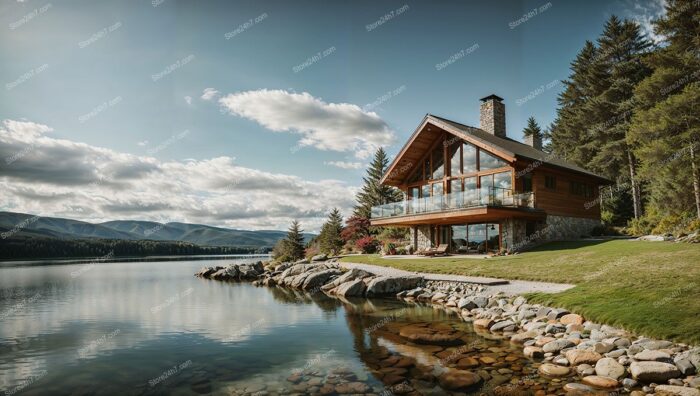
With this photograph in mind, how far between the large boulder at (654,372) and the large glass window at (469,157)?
17065 millimetres

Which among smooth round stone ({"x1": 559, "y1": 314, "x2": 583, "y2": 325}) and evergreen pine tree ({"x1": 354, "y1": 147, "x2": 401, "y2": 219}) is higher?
evergreen pine tree ({"x1": 354, "y1": 147, "x2": 401, "y2": 219})

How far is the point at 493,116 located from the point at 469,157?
A: 4.45 metres

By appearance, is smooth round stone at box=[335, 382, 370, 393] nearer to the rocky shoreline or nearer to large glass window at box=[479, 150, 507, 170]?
the rocky shoreline

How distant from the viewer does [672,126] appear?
61.4 feet

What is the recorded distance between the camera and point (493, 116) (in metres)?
25.4

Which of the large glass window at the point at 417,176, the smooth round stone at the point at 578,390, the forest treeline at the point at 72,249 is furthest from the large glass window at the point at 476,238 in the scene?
the forest treeline at the point at 72,249

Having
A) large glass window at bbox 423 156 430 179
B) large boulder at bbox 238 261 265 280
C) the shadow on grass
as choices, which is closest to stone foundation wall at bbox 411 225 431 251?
large glass window at bbox 423 156 430 179

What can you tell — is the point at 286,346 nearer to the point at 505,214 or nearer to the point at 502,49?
the point at 505,214

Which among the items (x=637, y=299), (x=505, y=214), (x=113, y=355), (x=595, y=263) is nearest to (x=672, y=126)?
(x=505, y=214)

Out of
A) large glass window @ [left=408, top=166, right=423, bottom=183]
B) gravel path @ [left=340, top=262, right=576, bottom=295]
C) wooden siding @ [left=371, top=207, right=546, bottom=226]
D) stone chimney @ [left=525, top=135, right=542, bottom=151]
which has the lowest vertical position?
gravel path @ [left=340, top=262, right=576, bottom=295]

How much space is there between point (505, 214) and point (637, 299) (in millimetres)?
11261

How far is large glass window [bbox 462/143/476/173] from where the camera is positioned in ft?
74.1

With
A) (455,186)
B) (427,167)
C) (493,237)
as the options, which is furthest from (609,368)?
(427,167)

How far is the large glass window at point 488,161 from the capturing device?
2140 centimetres
